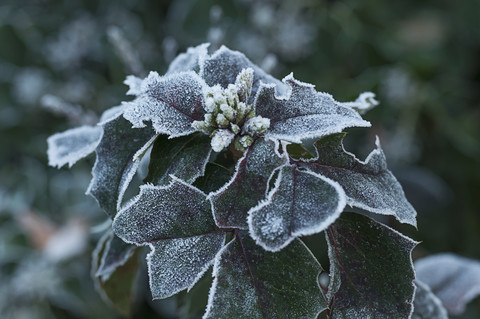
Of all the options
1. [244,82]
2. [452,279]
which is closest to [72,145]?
[244,82]

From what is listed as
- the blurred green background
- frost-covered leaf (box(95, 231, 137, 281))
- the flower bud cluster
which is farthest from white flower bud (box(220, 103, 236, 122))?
the blurred green background

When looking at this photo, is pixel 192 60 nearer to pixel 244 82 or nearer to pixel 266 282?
pixel 244 82

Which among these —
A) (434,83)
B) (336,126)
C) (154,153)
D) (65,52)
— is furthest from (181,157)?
(434,83)

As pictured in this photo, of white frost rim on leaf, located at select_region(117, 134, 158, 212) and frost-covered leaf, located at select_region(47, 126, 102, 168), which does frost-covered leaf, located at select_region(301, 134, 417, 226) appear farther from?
frost-covered leaf, located at select_region(47, 126, 102, 168)

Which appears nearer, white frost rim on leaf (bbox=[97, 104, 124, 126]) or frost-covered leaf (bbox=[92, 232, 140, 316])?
white frost rim on leaf (bbox=[97, 104, 124, 126])

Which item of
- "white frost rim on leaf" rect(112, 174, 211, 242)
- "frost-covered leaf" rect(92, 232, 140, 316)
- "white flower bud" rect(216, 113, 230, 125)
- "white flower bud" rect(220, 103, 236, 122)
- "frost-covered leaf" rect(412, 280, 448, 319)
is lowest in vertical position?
"frost-covered leaf" rect(412, 280, 448, 319)

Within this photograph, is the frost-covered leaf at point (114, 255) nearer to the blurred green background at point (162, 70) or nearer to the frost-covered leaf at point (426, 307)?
the frost-covered leaf at point (426, 307)

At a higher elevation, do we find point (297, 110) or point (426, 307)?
point (297, 110)
